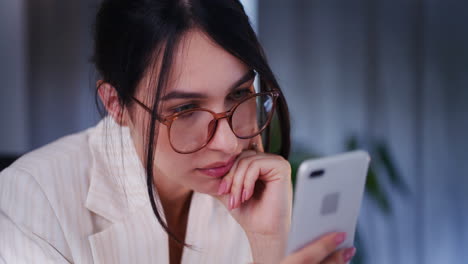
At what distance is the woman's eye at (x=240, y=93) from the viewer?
102cm

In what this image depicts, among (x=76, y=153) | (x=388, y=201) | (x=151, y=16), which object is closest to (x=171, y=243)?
(x=76, y=153)

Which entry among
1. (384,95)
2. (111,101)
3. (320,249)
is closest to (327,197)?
(320,249)

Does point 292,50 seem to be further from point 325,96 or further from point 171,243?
point 171,243

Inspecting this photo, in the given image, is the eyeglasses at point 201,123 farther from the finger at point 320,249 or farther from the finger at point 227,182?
the finger at point 320,249

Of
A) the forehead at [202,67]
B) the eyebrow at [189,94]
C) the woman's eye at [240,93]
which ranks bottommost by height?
the woman's eye at [240,93]

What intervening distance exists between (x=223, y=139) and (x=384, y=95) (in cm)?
196

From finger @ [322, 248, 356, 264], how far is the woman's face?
29cm

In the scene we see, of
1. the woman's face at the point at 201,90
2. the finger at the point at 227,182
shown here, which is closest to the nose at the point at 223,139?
the woman's face at the point at 201,90

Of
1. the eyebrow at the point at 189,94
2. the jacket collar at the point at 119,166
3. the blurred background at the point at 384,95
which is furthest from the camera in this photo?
the blurred background at the point at 384,95

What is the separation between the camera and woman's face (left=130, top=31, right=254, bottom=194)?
0.95 meters

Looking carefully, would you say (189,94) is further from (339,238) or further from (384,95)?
(384,95)

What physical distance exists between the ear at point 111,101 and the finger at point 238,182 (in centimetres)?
28

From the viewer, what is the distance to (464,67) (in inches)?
106

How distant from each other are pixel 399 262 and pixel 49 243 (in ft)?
7.44
